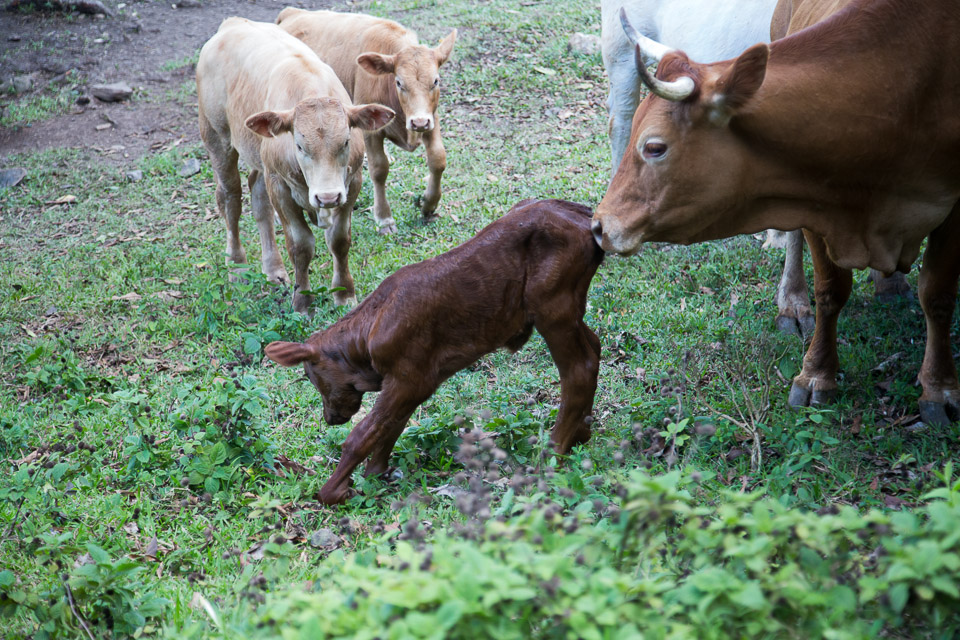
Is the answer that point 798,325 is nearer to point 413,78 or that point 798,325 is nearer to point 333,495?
point 333,495

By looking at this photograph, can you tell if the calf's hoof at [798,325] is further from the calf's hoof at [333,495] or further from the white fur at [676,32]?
the calf's hoof at [333,495]

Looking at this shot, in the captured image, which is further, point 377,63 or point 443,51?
point 443,51

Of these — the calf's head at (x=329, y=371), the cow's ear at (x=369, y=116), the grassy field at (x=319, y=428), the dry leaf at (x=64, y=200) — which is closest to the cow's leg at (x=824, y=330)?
the grassy field at (x=319, y=428)

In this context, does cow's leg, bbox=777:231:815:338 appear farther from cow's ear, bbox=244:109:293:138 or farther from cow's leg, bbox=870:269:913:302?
cow's ear, bbox=244:109:293:138

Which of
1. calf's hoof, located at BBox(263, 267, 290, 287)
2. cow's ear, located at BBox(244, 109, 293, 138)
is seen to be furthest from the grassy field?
cow's ear, located at BBox(244, 109, 293, 138)

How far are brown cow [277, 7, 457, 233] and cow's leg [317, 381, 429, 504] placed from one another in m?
4.26

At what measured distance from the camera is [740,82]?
394 cm

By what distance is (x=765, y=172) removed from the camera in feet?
13.8

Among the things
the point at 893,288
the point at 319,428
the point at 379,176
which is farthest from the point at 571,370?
the point at 379,176

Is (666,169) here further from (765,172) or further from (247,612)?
(247,612)

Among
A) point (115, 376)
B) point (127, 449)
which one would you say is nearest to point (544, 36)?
point (115, 376)

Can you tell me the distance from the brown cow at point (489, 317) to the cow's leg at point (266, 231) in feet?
11.9

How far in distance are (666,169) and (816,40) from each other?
0.94 metres

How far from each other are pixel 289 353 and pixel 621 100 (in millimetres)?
4237
